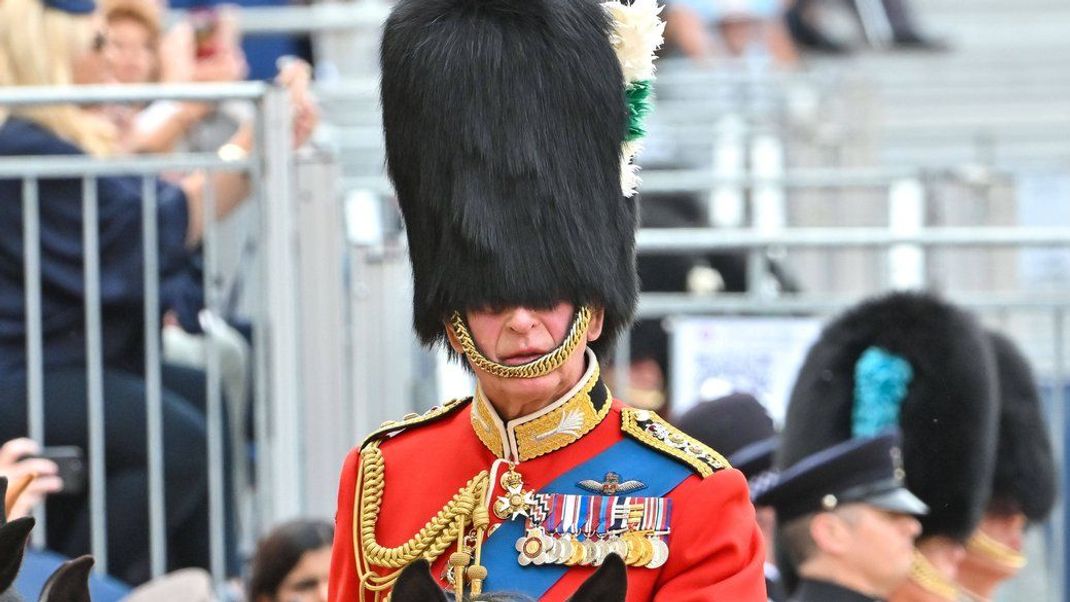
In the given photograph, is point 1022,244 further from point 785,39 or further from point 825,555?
point 785,39

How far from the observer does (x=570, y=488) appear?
3.31 m

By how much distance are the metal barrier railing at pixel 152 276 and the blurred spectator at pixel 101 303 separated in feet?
0.10

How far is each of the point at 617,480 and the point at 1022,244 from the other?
178 inches

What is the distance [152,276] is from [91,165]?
316 millimetres

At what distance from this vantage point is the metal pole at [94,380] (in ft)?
17.6

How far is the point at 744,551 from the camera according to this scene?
125 inches

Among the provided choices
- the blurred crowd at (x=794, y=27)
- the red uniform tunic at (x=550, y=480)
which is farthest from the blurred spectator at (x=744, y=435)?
the blurred crowd at (x=794, y=27)

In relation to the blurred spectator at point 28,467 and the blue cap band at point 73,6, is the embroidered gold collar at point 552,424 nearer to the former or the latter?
the blurred spectator at point 28,467

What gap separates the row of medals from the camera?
10.5ft

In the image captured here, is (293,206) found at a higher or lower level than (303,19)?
lower

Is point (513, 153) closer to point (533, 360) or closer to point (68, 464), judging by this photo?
point (533, 360)

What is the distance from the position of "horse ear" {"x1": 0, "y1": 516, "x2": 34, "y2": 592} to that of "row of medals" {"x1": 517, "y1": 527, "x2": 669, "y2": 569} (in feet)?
2.59

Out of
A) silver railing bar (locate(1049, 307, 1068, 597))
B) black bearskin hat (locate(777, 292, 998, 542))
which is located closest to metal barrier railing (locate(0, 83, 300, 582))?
black bearskin hat (locate(777, 292, 998, 542))

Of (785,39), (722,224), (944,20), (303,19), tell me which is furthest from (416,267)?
(944,20)
